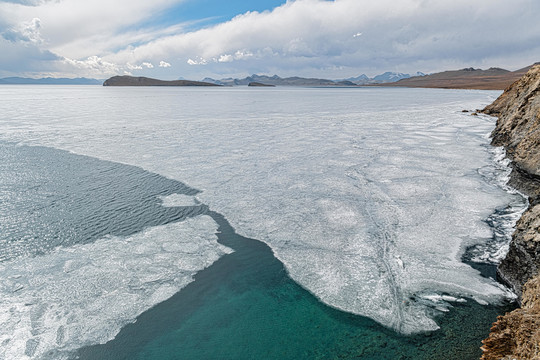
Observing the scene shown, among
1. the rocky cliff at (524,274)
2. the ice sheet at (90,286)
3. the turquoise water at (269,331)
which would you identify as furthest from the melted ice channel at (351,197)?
the ice sheet at (90,286)

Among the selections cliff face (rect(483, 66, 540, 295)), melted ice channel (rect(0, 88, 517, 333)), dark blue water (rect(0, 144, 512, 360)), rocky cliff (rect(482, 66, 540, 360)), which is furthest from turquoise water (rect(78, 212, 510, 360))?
cliff face (rect(483, 66, 540, 295))

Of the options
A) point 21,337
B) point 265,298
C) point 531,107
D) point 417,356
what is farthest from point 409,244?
point 531,107

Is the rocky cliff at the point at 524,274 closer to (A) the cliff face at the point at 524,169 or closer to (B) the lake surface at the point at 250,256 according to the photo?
(A) the cliff face at the point at 524,169

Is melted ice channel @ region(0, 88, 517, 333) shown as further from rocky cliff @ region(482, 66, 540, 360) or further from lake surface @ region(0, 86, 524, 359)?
rocky cliff @ region(482, 66, 540, 360)

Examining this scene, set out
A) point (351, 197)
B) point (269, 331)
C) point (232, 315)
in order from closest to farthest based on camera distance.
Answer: point (269, 331) < point (232, 315) < point (351, 197)

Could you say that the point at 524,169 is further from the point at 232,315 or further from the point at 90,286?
the point at 90,286

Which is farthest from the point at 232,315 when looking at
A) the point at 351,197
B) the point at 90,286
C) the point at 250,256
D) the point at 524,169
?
the point at 524,169

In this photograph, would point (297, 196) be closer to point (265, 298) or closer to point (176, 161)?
point (265, 298)
